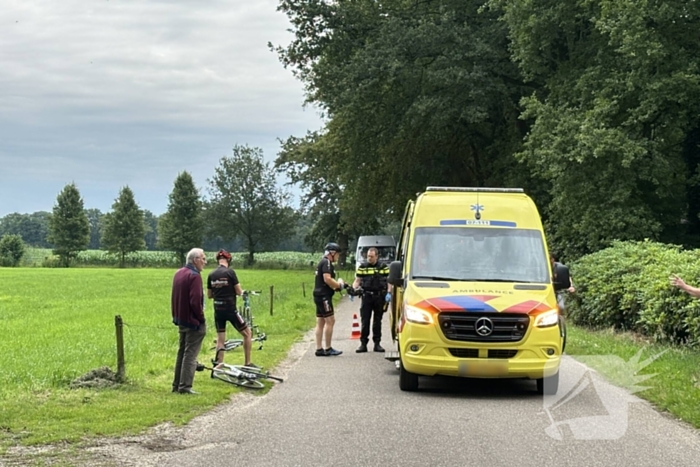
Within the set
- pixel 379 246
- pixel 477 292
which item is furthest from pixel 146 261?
pixel 477 292

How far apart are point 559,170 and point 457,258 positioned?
1479 cm

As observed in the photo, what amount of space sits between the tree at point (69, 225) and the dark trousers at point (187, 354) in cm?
9231

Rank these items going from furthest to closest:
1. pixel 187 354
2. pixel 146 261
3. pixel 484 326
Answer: pixel 146 261 → pixel 187 354 → pixel 484 326

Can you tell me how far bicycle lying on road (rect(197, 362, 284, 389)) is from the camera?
11383 millimetres

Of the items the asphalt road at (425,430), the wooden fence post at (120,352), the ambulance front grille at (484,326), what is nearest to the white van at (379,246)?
the asphalt road at (425,430)

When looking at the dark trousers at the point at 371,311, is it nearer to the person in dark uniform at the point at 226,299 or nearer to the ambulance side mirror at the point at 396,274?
the person in dark uniform at the point at 226,299

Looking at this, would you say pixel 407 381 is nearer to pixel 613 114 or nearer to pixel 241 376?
pixel 241 376

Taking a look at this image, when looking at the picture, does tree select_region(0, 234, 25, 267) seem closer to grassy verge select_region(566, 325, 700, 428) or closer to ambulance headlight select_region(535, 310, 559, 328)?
grassy verge select_region(566, 325, 700, 428)

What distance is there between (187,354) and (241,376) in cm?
109

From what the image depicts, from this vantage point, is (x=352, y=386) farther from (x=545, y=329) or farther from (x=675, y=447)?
(x=675, y=447)

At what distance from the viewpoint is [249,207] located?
99562 mm

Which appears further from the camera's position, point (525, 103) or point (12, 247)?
point (12, 247)

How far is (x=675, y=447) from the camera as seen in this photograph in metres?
7.61

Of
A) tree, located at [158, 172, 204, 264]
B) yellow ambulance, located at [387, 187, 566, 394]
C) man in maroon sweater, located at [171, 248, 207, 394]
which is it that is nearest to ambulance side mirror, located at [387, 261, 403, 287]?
yellow ambulance, located at [387, 187, 566, 394]
